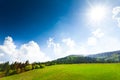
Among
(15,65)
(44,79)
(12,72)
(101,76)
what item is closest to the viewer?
(101,76)

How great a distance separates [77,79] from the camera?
56.5 m

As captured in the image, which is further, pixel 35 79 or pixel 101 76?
pixel 35 79

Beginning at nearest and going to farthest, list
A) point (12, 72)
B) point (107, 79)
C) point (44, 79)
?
1. point (107, 79)
2. point (44, 79)
3. point (12, 72)


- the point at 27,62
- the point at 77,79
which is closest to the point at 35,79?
the point at 77,79

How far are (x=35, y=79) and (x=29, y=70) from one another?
26059 mm

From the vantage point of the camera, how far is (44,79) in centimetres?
6150

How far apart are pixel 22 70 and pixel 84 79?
143 feet

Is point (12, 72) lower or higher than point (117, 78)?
higher

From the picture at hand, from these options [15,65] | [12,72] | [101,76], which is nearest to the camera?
[101,76]

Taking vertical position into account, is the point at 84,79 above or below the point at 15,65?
below

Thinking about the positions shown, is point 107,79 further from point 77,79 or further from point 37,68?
point 37,68

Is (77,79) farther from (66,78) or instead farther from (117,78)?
(117,78)

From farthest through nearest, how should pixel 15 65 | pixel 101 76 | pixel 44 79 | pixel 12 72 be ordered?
pixel 15 65
pixel 12 72
pixel 44 79
pixel 101 76

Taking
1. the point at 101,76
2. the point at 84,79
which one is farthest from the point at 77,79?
the point at 101,76
